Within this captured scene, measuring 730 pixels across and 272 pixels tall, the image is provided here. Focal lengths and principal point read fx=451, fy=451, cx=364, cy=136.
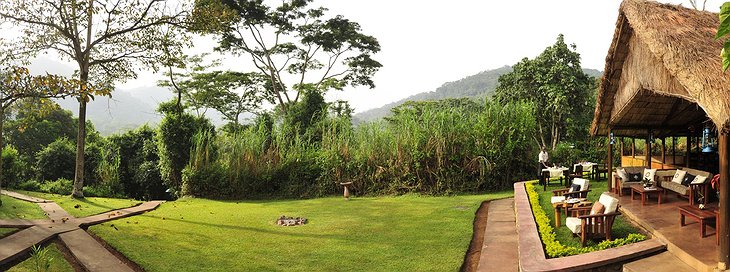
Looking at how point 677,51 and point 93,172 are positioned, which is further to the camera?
point 93,172

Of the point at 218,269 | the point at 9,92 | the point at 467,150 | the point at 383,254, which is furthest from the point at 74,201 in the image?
the point at 467,150

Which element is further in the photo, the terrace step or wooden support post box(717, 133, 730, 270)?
the terrace step

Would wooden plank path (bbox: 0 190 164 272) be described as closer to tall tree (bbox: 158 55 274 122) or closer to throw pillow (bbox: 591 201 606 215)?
throw pillow (bbox: 591 201 606 215)

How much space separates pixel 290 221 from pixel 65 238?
136 inches

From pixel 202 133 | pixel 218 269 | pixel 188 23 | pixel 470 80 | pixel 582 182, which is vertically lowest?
pixel 218 269

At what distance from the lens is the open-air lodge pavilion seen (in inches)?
172

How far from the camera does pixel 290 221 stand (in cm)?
830

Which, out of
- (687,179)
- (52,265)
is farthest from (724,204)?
(52,265)

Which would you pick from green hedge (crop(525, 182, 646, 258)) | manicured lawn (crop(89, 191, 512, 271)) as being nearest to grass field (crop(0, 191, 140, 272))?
manicured lawn (crop(89, 191, 512, 271))

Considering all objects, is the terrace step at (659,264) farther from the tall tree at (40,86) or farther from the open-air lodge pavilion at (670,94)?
the tall tree at (40,86)

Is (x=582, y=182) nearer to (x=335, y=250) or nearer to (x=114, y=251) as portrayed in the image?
(x=335, y=250)

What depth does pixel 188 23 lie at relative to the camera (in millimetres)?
11484

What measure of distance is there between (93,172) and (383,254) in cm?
1244

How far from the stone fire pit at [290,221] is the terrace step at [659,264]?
17.5 feet
